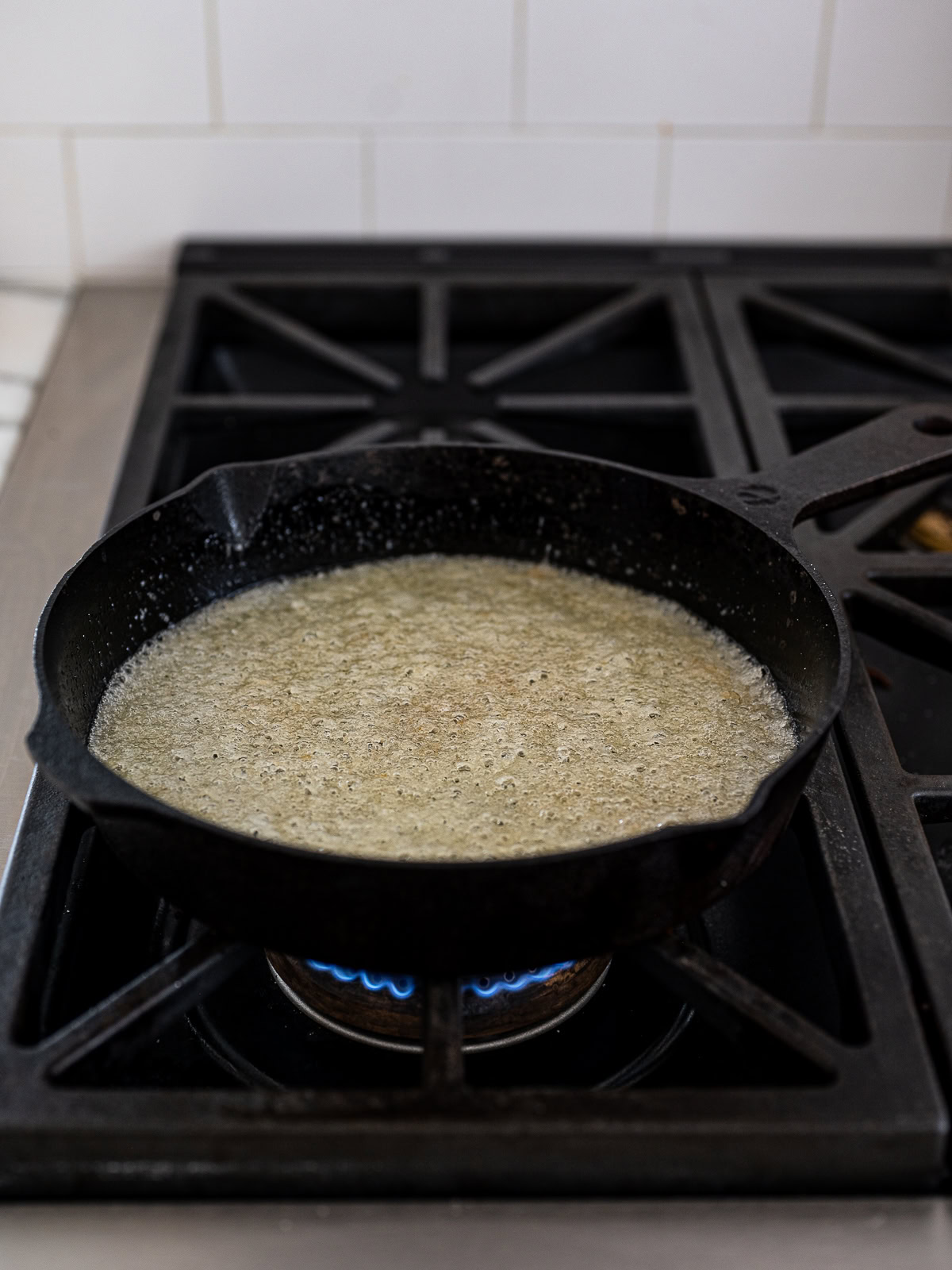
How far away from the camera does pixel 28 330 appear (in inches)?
50.3

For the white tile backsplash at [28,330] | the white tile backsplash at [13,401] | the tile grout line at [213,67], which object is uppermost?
the tile grout line at [213,67]

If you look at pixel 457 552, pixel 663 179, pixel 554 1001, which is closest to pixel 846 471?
pixel 457 552

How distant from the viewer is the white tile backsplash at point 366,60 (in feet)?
4.04

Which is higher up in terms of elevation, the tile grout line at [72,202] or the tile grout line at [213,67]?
the tile grout line at [213,67]

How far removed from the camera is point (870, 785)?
2.45ft

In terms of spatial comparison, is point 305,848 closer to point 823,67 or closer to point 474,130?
point 474,130

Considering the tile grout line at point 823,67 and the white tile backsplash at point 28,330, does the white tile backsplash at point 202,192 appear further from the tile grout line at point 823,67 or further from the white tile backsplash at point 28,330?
the tile grout line at point 823,67

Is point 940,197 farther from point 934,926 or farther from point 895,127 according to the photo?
point 934,926

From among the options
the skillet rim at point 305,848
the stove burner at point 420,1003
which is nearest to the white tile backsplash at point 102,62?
the skillet rim at point 305,848

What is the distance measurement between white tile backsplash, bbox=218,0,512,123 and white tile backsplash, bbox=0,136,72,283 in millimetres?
188

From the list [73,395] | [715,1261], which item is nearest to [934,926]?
[715,1261]

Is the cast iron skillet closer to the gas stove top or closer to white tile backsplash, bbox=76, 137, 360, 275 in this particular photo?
the gas stove top

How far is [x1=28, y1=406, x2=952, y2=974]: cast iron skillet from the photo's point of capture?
0.56 metres

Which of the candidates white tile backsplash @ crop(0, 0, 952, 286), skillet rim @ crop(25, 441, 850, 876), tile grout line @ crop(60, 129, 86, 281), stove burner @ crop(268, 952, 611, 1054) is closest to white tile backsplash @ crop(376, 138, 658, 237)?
white tile backsplash @ crop(0, 0, 952, 286)
